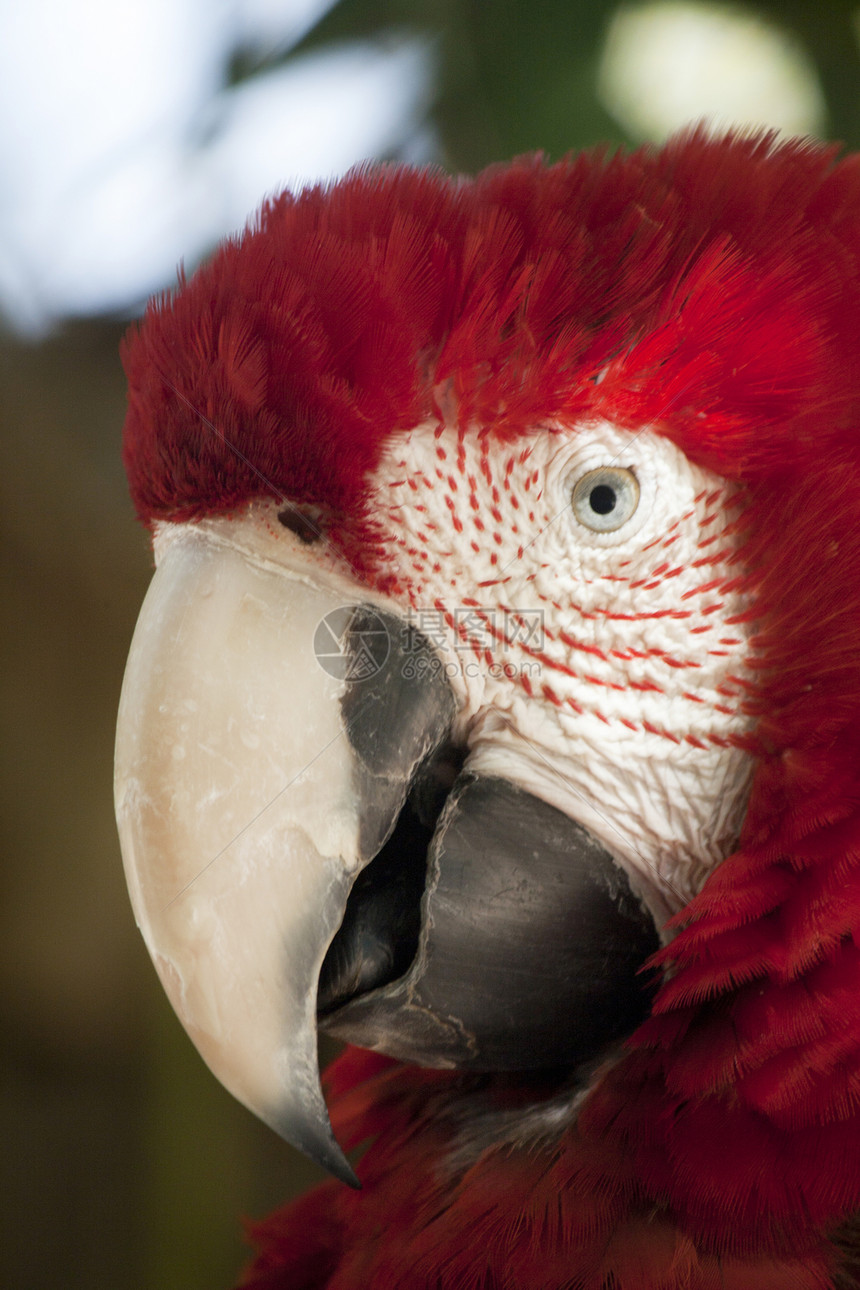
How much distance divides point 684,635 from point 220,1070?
1.31 feet

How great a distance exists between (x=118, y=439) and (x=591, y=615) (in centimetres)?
122

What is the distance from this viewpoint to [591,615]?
0.62 m

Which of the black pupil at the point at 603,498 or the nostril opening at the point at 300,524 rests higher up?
the nostril opening at the point at 300,524

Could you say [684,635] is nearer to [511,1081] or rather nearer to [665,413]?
[665,413]

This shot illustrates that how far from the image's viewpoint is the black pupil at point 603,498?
1.99 ft

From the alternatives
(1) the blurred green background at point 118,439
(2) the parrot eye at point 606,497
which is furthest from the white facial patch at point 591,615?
(1) the blurred green background at point 118,439

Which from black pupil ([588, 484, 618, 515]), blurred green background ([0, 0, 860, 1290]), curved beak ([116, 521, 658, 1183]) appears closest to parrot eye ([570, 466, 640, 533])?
black pupil ([588, 484, 618, 515])

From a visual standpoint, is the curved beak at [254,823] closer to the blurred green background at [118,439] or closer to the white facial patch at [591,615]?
the white facial patch at [591,615]

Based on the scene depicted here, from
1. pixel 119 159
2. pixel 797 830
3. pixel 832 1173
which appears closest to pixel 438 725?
pixel 797 830

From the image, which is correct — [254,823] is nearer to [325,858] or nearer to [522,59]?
[325,858]

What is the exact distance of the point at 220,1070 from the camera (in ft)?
1.89
